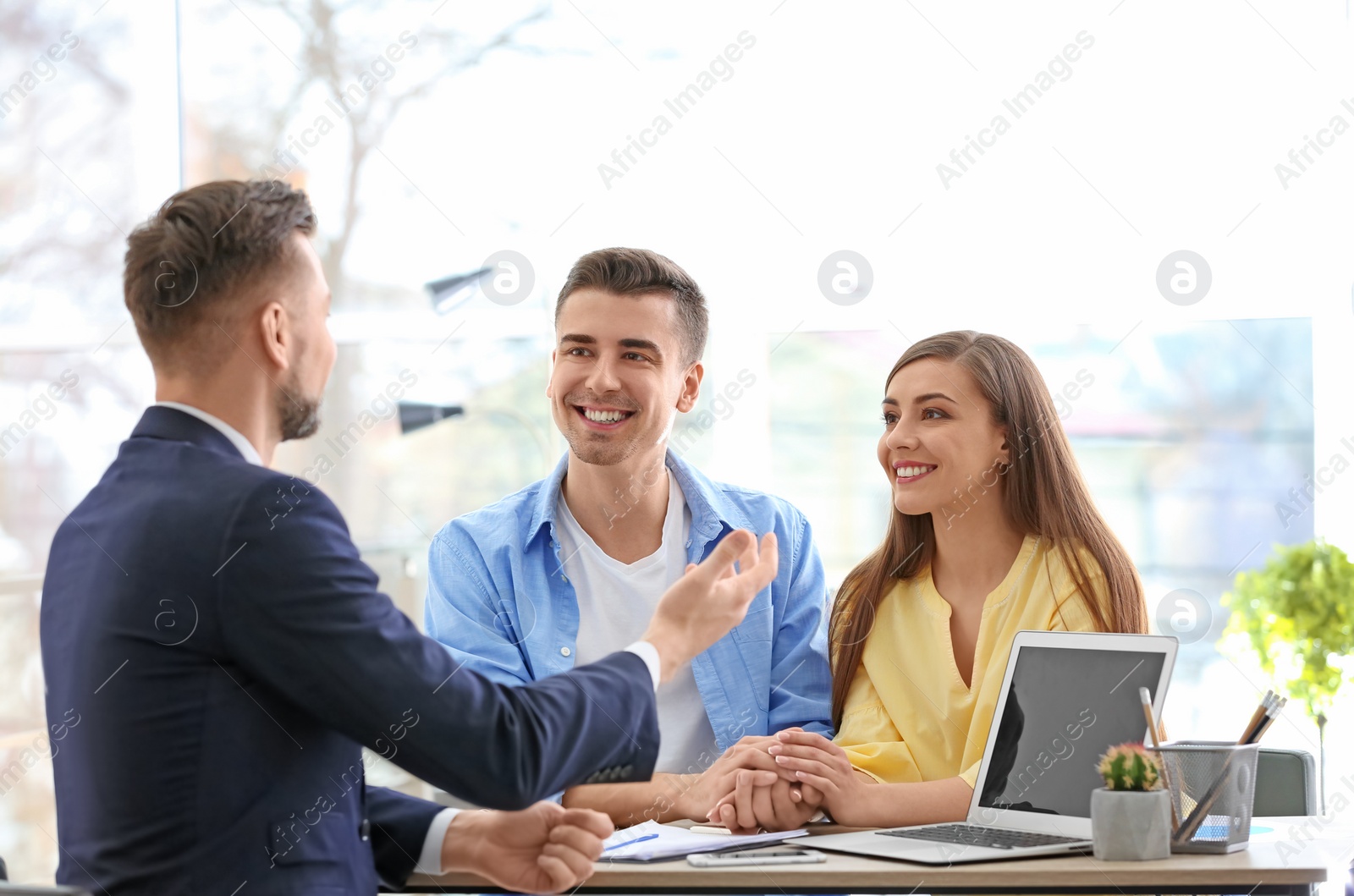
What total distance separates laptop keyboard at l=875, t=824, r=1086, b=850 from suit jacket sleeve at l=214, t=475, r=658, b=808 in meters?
0.62

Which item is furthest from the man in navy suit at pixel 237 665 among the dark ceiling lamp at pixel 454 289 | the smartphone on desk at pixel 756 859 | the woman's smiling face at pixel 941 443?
the dark ceiling lamp at pixel 454 289

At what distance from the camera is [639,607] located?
236 centimetres

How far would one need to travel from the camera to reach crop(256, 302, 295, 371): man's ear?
1407 mm

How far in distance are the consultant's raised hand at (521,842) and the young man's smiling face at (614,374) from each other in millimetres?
951

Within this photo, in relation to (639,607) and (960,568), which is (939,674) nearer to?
(960,568)

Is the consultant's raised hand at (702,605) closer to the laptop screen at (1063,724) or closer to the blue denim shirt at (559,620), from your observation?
the laptop screen at (1063,724)

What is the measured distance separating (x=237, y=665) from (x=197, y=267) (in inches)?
18.7

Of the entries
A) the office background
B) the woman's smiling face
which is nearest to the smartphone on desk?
the woman's smiling face

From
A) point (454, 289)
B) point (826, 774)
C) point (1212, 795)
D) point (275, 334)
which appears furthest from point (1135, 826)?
point (454, 289)

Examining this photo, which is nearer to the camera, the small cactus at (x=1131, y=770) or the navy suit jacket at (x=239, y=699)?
the navy suit jacket at (x=239, y=699)

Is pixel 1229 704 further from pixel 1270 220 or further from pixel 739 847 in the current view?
pixel 739 847

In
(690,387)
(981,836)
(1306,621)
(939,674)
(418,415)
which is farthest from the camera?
(418,415)

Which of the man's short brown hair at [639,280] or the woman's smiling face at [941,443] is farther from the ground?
the man's short brown hair at [639,280]

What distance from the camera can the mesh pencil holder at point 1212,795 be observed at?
60.5 inches
